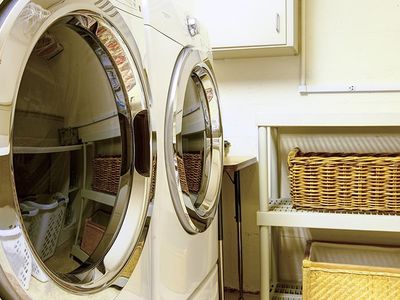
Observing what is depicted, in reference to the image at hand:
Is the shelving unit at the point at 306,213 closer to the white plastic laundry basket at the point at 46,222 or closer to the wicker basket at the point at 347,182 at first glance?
the wicker basket at the point at 347,182

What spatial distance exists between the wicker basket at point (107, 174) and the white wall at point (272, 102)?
4.27 feet

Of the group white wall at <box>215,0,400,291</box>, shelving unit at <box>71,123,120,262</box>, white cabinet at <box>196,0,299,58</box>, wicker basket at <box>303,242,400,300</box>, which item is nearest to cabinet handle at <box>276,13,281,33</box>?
white cabinet at <box>196,0,299,58</box>

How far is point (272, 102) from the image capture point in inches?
83.0

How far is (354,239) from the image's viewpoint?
6.72ft

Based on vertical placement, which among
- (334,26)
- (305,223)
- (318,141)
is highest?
(334,26)

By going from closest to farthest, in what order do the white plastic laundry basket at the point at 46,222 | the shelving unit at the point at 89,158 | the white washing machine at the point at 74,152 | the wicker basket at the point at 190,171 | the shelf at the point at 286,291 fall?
the white washing machine at the point at 74,152 → the white plastic laundry basket at the point at 46,222 → the shelving unit at the point at 89,158 → the wicker basket at the point at 190,171 → the shelf at the point at 286,291

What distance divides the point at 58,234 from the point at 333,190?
3.76ft

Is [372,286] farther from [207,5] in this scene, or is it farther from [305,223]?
[207,5]

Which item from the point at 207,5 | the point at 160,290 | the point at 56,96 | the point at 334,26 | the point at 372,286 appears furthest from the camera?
the point at 334,26

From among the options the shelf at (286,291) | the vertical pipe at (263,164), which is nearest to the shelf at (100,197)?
the vertical pipe at (263,164)

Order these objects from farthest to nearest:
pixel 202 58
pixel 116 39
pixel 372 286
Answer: pixel 372 286, pixel 202 58, pixel 116 39

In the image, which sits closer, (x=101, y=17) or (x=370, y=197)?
(x=101, y=17)

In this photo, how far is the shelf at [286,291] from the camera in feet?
6.26

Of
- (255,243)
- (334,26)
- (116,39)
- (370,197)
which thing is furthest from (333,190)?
(116,39)
